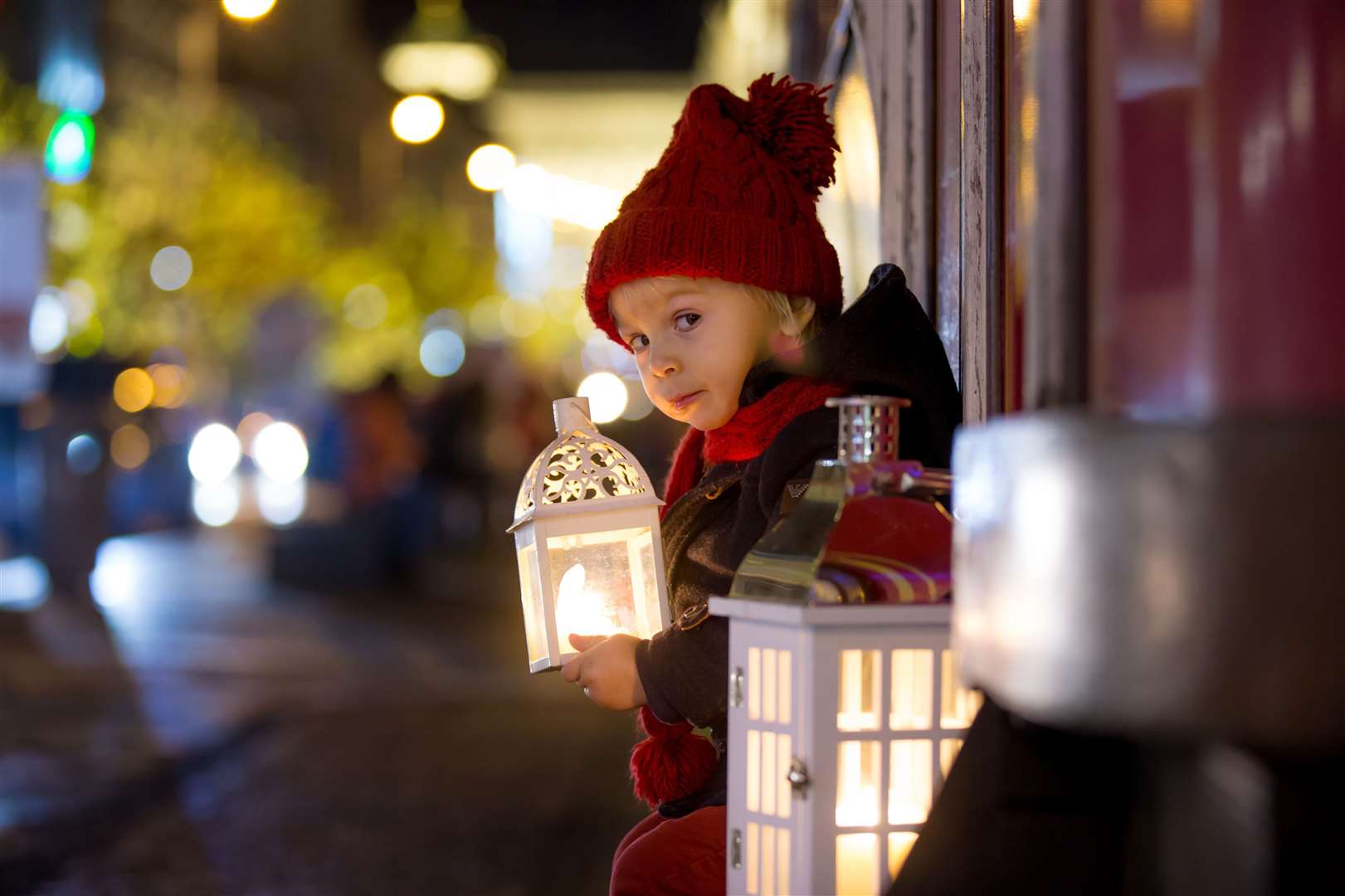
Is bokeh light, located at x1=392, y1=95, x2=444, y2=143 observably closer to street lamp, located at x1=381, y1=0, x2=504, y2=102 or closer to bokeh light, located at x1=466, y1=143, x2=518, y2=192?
bokeh light, located at x1=466, y1=143, x2=518, y2=192

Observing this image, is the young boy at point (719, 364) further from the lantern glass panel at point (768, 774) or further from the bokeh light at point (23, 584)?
the bokeh light at point (23, 584)

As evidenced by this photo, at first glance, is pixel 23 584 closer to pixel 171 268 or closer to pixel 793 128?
pixel 793 128

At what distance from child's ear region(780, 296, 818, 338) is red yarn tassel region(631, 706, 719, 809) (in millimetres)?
660

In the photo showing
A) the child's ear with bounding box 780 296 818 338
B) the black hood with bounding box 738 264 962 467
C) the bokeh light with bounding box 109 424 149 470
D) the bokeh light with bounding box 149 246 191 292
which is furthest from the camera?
the bokeh light with bounding box 149 246 191 292

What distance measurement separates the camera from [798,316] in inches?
104

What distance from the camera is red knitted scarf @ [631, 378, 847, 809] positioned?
2.34 meters

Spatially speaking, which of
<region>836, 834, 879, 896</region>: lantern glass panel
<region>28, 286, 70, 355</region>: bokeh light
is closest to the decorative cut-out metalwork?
<region>836, 834, 879, 896</region>: lantern glass panel

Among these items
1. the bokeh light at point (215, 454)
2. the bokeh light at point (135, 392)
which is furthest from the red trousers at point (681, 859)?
the bokeh light at point (215, 454)

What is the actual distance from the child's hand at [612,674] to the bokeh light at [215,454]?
1959 cm

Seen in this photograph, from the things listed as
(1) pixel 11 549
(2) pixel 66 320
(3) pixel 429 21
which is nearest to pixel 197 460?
(2) pixel 66 320

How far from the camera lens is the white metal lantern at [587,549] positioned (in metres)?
2.36

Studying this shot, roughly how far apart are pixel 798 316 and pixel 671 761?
75cm

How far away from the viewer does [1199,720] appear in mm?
1300

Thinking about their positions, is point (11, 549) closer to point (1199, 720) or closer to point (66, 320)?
point (66, 320)
